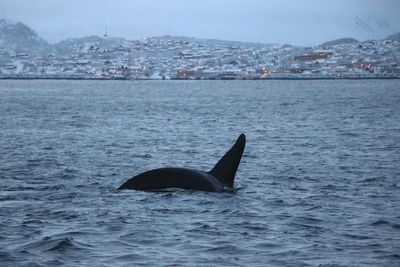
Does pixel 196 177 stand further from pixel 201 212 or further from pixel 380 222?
pixel 380 222

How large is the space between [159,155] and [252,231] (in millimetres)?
17804

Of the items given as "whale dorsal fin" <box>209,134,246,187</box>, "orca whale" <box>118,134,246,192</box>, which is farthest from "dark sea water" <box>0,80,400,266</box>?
"whale dorsal fin" <box>209,134,246,187</box>

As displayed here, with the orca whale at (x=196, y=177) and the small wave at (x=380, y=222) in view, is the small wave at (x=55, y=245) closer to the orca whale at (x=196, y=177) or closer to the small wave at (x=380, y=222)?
Result: the orca whale at (x=196, y=177)

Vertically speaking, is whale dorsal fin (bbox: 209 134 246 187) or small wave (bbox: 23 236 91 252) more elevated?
whale dorsal fin (bbox: 209 134 246 187)

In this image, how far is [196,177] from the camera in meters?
18.0

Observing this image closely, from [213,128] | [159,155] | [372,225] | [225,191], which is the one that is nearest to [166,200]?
[225,191]

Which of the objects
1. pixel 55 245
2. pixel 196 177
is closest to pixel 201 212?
pixel 196 177

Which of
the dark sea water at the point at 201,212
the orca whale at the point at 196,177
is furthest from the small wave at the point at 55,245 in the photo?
the orca whale at the point at 196,177

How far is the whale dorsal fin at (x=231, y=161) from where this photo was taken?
693 inches

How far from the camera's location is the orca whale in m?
17.7

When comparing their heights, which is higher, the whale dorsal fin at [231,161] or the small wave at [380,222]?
the whale dorsal fin at [231,161]

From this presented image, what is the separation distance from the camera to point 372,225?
615 inches

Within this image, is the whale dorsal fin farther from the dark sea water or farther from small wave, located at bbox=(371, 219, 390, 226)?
small wave, located at bbox=(371, 219, 390, 226)

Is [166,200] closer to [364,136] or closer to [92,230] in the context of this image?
[92,230]
